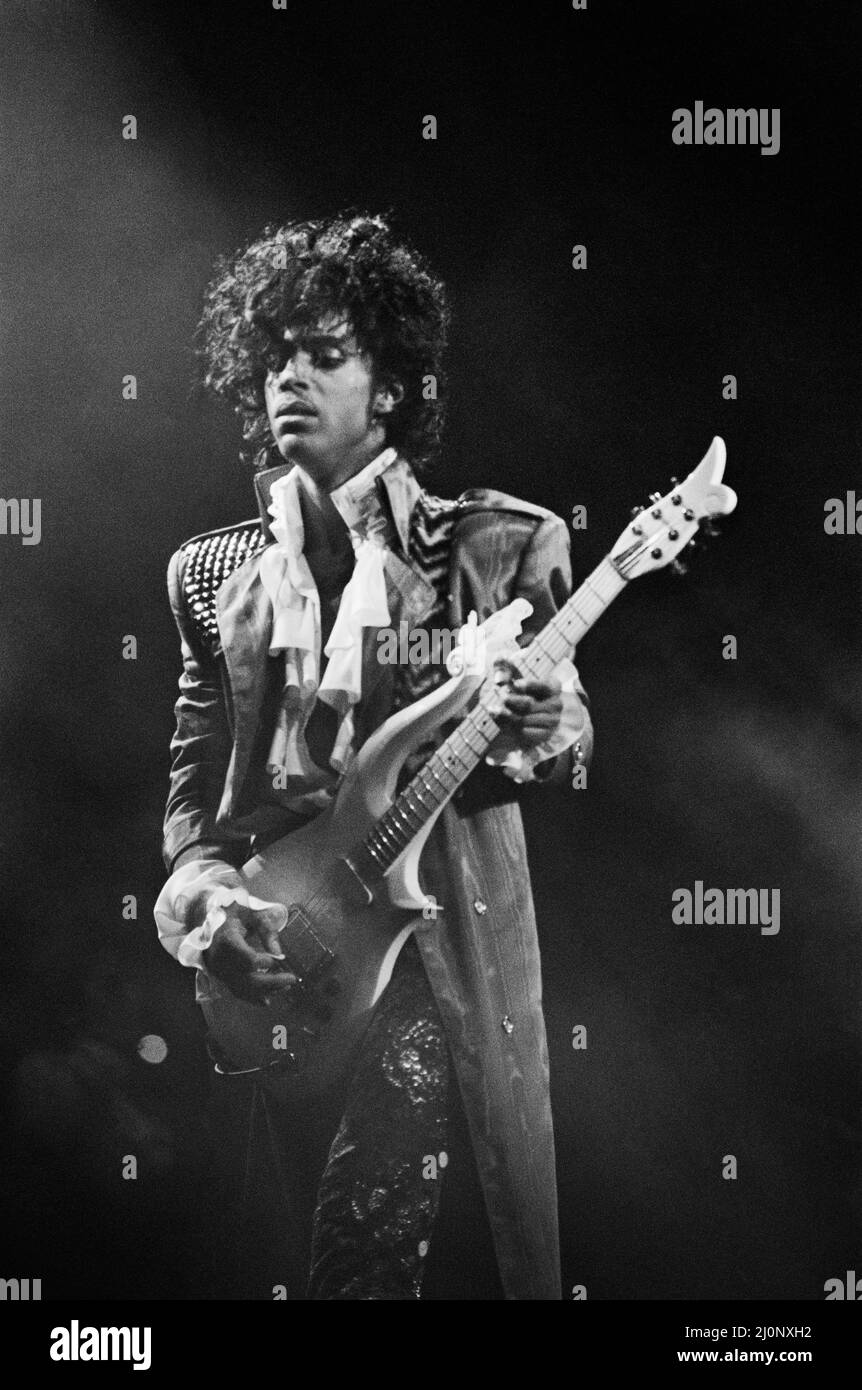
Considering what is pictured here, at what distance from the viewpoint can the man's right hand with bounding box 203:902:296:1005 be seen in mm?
2430

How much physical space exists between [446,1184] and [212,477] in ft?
4.45

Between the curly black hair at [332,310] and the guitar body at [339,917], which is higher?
the curly black hair at [332,310]

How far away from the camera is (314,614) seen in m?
2.47

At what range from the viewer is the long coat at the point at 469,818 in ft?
7.93

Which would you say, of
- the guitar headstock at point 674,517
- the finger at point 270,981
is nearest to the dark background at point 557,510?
the guitar headstock at point 674,517

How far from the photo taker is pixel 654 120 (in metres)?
2.51

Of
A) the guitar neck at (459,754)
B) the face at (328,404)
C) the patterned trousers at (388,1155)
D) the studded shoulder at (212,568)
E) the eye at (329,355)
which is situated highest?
the eye at (329,355)

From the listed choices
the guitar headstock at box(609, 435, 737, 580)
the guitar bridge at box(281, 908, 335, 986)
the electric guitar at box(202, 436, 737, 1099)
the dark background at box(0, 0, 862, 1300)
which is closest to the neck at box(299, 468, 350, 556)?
the dark background at box(0, 0, 862, 1300)

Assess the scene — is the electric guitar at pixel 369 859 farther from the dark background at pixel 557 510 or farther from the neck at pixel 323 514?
the neck at pixel 323 514

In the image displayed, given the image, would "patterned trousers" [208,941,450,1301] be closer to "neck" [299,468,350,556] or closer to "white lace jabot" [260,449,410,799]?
"white lace jabot" [260,449,410,799]

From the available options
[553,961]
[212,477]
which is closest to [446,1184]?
[553,961]

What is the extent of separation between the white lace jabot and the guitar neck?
0.46ft

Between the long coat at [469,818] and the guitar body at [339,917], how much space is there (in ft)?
0.17
